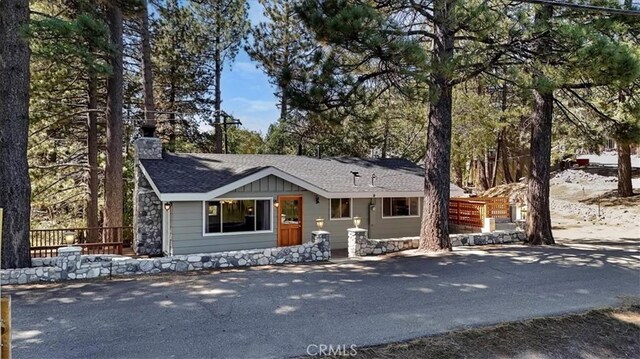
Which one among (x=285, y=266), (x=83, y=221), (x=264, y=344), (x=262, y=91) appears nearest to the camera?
(x=264, y=344)

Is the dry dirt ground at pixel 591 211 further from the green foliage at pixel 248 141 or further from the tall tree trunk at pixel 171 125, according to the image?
the green foliage at pixel 248 141

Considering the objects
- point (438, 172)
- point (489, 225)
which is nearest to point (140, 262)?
point (438, 172)

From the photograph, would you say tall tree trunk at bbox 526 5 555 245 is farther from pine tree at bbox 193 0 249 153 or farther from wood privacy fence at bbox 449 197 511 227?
pine tree at bbox 193 0 249 153

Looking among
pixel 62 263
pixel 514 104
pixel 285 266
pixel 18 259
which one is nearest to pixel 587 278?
pixel 285 266

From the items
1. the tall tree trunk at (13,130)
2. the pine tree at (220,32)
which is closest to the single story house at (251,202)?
the tall tree trunk at (13,130)

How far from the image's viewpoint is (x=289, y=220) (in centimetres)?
1309

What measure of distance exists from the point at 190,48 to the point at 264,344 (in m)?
A: 17.6

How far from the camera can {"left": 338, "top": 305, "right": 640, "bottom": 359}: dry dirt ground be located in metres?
5.03

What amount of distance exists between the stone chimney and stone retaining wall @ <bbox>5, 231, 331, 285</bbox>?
4.50m

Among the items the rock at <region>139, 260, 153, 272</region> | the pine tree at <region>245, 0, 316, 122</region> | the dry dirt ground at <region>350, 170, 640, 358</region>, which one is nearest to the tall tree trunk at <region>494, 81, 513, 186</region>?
the pine tree at <region>245, 0, 316, 122</region>

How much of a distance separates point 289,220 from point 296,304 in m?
6.44

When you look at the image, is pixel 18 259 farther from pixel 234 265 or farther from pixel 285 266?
pixel 285 266

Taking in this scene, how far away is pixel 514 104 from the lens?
23.1 meters

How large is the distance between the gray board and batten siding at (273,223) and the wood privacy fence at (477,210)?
5.64ft
